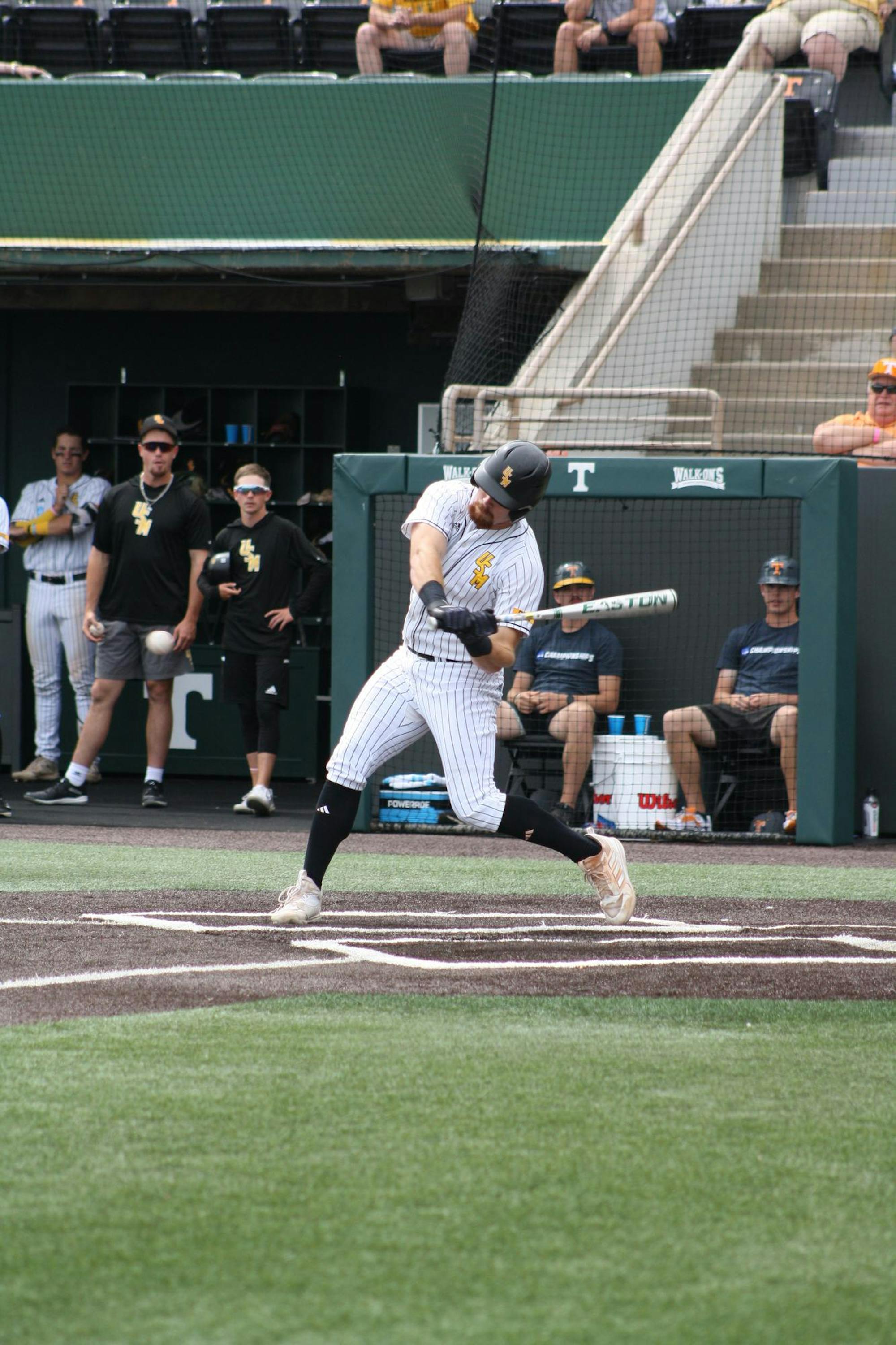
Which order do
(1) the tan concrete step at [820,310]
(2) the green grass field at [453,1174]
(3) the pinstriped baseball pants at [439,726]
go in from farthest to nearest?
(1) the tan concrete step at [820,310] → (3) the pinstriped baseball pants at [439,726] → (2) the green grass field at [453,1174]

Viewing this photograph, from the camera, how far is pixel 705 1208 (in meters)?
2.70

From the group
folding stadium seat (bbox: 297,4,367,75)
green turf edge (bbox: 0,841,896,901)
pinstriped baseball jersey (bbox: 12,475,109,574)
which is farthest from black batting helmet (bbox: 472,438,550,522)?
folding stadium seat (bbox: 297,4,367,75)

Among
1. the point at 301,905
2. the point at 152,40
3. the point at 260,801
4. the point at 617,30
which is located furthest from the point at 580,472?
the point at 152,40

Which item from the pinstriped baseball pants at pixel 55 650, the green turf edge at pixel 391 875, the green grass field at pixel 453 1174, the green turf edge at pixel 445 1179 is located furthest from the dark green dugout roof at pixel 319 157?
the green turf edge at pixel 445 1179

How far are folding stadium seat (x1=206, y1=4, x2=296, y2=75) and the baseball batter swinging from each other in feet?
31.5

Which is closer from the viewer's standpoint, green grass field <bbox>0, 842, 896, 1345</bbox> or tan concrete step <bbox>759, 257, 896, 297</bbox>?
green grass field <bbox>0, 842, 896, 1345</bbox>

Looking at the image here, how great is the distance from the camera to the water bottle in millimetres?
9414

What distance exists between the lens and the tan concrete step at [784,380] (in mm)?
11562

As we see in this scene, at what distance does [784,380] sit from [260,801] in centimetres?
463

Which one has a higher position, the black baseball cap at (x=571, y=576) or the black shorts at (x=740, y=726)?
the black baseball cap at (x=571, y=576)

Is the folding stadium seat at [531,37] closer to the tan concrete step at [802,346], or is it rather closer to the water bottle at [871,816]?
the tan concrete step at [802,346]

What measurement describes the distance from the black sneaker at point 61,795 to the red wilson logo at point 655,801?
3.49 meters

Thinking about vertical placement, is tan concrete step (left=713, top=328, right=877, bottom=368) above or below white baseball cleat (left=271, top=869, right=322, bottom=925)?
above

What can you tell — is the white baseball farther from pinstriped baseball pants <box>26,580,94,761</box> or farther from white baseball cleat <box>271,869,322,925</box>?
white baseball cleat <box>271,869,322,925</box>
